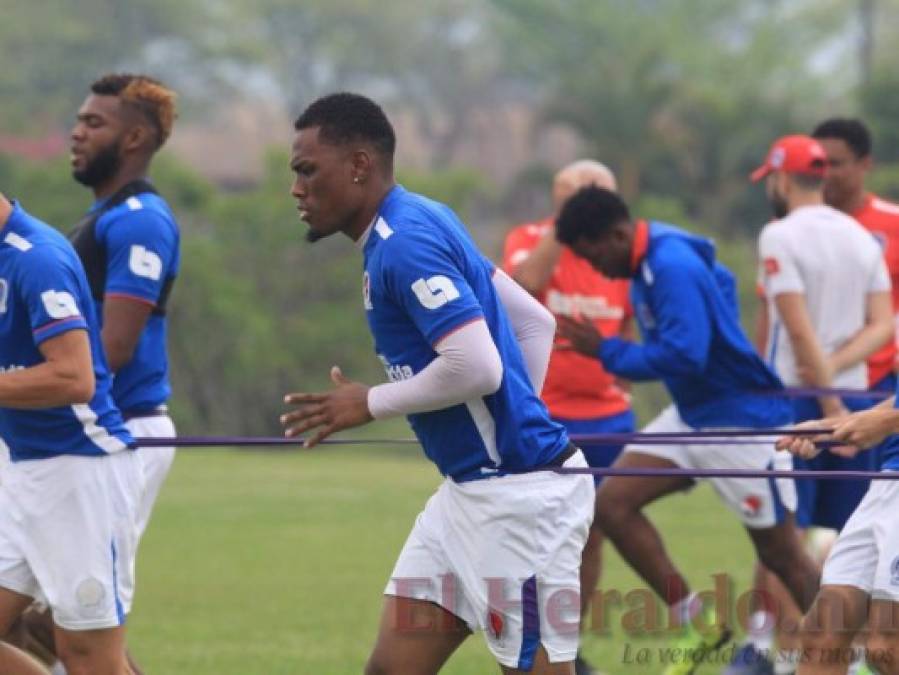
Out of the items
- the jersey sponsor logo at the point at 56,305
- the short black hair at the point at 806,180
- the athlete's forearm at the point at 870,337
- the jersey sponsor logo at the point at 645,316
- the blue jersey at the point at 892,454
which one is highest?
the short black hair at the point at 806,180

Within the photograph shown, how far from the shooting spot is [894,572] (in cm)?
682

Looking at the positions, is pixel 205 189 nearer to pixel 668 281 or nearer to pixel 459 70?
pixel 668 281

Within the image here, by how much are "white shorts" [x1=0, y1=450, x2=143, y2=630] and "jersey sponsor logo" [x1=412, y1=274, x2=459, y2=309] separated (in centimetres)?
167

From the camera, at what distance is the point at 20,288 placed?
6871 millimetres

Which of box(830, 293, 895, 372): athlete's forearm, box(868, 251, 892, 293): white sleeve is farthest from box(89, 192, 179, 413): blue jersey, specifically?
box(868, 251, 892, 293): white sleeve

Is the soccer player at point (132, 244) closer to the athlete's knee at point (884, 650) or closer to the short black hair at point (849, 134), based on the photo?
the athlete's knee at point (884, 650)

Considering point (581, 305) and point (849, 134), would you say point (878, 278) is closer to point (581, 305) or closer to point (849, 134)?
point (849, 134)

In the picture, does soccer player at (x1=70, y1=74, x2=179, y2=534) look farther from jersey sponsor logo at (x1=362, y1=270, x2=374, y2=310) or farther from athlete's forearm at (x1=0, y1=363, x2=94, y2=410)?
jersey sponsor logo at (x1=362, y1=270, x2=374, y2=310)

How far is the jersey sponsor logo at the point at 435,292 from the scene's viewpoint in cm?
610

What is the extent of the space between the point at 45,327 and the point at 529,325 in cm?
162

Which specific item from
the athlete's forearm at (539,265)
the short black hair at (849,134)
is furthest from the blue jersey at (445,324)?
Result: the short black hair at (849,134)

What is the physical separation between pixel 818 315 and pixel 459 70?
9389 centimetres

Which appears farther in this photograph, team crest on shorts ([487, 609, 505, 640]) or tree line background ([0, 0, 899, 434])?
tree line background ([0, 0, 899, 434])

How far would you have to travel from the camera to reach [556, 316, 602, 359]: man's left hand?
938cm
